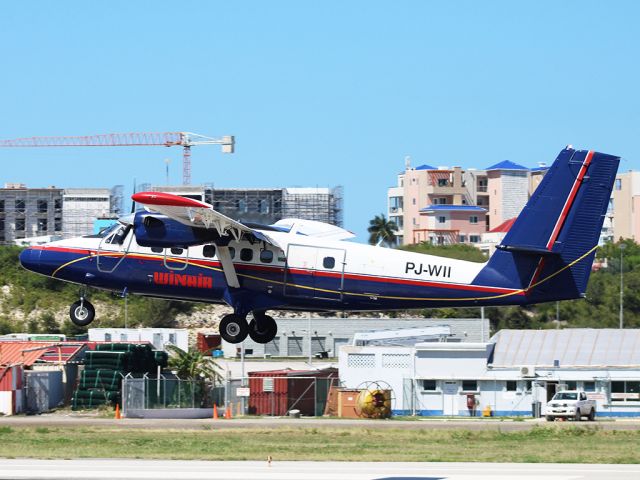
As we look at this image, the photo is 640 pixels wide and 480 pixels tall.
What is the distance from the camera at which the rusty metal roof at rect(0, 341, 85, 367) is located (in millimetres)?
71750

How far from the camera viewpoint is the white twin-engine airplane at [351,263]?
4022 cm

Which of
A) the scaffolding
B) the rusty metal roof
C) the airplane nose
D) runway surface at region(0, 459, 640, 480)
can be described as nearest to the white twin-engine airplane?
the airplane nose

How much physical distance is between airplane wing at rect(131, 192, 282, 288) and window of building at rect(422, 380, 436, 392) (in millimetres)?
29663

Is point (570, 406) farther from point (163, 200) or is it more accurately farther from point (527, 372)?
point (163, 200)

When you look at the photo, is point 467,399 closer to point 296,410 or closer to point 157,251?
point 296,410

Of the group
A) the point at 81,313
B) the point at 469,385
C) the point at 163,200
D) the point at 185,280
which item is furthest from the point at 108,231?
the point at 469,385

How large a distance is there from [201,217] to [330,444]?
12.2 m

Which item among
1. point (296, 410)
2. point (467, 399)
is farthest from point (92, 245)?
point (467, 399)

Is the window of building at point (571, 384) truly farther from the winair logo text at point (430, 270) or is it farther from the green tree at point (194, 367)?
the winair logo text at point (430, 270)

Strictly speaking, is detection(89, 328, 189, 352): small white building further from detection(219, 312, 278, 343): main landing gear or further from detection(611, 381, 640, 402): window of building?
detection(219, 312, 278, 343): main landing gear

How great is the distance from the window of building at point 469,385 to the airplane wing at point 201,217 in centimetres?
2996

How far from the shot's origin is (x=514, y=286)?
1590 inches

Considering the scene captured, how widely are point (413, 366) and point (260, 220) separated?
1175 inches

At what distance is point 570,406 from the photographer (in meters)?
60.7
